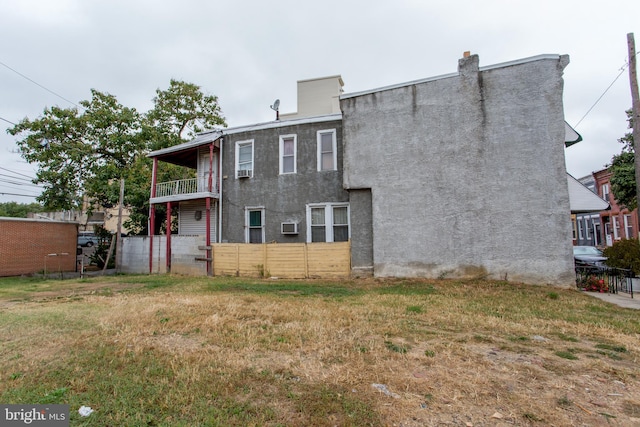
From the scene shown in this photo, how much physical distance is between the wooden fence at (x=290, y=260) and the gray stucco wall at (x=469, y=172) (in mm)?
1369

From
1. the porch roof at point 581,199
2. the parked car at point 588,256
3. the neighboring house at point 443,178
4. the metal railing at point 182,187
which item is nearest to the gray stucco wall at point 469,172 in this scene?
the neighboring house at point 443,178

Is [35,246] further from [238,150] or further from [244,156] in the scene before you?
[244,156]

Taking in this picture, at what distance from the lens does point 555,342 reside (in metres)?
4.59

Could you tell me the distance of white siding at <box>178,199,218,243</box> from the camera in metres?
14.8

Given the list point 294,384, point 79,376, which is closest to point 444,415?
point 294,384

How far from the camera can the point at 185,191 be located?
15828 millimetres

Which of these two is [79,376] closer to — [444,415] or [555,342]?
[444,415]

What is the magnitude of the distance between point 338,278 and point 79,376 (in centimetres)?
861

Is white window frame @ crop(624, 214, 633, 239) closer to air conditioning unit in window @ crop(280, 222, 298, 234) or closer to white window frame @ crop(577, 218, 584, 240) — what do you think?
white window frame @ crop(577, 218, 584, 240)

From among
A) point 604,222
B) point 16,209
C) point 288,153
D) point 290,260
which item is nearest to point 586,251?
point 290,260

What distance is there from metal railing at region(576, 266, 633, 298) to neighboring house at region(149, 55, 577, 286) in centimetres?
89

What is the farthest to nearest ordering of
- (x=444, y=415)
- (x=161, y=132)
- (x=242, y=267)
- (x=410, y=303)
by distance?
(x=161, y=132)
(x=242, y=267)
(x=410, y=303)
(x=444, y=415)

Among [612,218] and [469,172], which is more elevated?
[469,172]

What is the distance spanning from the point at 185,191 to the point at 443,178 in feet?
37.4
